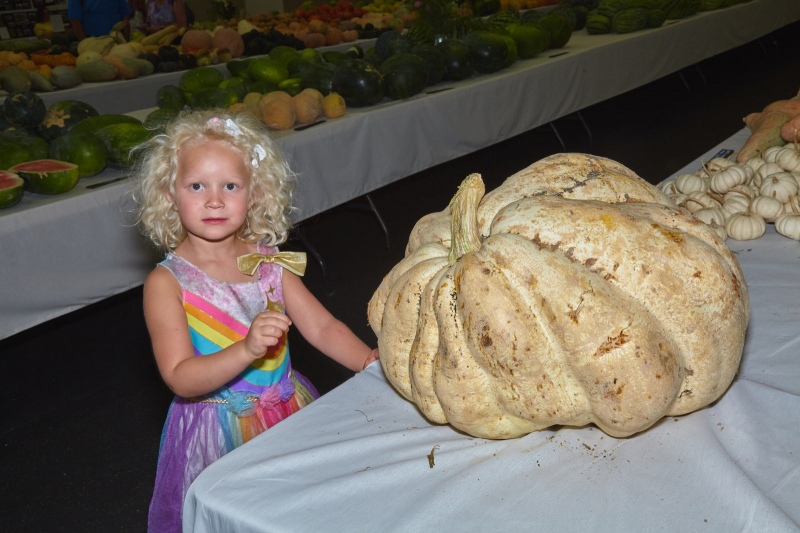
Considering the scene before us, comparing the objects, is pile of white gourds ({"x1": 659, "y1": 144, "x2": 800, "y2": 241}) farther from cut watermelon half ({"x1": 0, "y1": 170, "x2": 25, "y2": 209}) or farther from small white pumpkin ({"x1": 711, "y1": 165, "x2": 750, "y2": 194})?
cut watermelon half ({"x1": 0, "y1": 170, "x2": 25, "y2": 209})

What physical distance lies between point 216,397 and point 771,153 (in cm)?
192

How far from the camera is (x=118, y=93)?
4.23 metres

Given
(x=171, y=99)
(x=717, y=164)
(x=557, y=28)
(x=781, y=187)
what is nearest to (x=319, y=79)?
(x=171, y=99)

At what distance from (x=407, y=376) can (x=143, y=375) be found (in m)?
2.02

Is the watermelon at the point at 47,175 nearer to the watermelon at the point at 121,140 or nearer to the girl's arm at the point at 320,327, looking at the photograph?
the watermelon at the point at 121,140

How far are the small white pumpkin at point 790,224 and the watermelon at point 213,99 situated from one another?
2.45 metres

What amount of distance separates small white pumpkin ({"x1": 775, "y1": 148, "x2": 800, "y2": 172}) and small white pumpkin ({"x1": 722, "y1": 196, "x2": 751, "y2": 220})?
241mm

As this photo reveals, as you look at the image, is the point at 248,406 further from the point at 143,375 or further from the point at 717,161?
the point at 717,161

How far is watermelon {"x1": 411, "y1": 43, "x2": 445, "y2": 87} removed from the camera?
3.71m

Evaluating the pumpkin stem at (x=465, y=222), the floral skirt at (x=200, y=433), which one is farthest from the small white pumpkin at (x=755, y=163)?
the floral skirt at (x=200, y=433)

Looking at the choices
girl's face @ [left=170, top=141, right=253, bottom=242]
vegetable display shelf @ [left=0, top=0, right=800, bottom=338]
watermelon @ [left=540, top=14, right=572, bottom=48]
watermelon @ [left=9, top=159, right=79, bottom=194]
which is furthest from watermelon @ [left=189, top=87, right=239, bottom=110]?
watermelon @ [left=540, top=14, right=572, bottom=48]

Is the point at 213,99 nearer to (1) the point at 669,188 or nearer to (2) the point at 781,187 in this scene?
(1) the point at 669,188

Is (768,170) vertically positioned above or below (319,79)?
below

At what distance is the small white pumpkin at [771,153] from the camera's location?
2.05 metres
